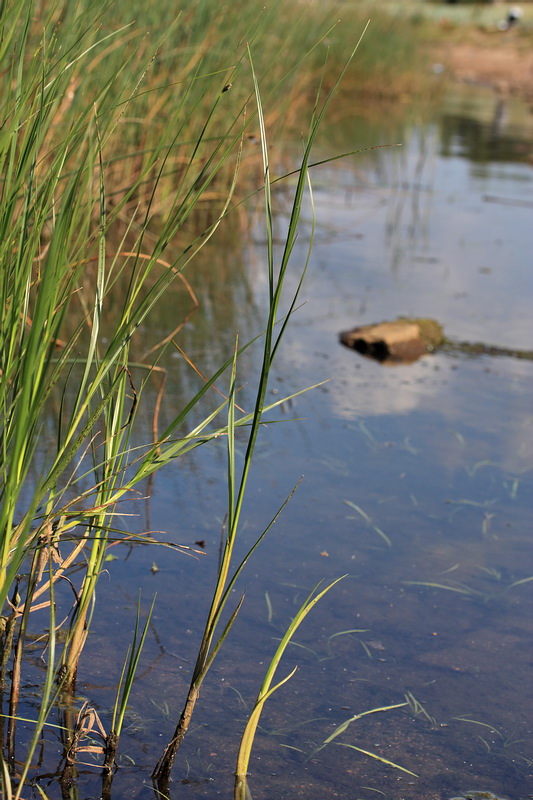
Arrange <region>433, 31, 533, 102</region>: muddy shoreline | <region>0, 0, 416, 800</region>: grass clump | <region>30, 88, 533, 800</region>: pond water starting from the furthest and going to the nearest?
<region>433, 31, 533, 102</region>: muddy shoreline → <region>30, 88, 533, 800</region>: pond water → <region>0, 0, 416, 800</region>: grass clump

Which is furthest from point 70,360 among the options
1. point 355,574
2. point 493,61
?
point 493,61

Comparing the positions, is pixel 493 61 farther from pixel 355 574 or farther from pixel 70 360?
pixel 70 360

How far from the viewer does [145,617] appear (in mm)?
1670

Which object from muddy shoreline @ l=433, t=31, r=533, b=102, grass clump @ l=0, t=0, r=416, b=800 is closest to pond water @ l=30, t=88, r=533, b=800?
grass clump @ l=0, t=0, r=416, b=800

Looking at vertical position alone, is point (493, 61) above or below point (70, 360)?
above

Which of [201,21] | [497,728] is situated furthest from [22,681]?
[201,21]

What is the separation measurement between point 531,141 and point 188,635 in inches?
357

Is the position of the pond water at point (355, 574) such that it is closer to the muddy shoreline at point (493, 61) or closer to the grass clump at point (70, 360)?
the grass clump at point (70, 360)

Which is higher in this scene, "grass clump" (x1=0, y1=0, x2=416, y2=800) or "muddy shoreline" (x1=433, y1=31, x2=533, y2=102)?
"muddy shoreline" (x1=433, y1=31, x2=533, y2=102)

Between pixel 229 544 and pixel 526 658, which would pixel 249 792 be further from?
pixel 526 658

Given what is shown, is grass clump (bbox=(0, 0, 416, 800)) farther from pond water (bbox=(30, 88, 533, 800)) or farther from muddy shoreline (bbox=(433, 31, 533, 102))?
muddy shoreline (bbox=(433, 31, 533, 102))

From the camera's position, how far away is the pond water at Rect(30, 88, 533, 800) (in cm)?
142

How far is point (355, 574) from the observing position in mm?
1925

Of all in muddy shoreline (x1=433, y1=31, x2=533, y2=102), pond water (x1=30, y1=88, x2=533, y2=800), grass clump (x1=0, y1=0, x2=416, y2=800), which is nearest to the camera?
grass clump (x1=0, y1=0, x2=416, y2=800)
